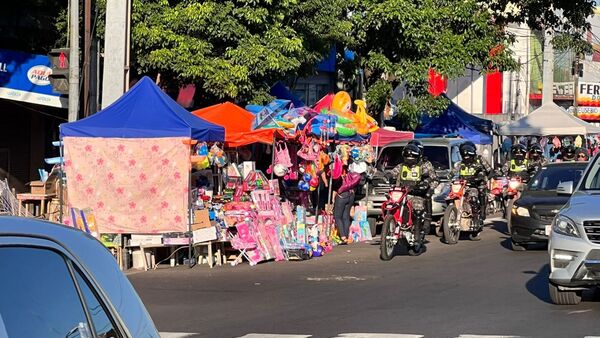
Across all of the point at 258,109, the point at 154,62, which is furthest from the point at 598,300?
the point at 154,62

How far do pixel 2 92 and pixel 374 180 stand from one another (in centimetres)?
822

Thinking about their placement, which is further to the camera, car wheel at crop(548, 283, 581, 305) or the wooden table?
the wooden table

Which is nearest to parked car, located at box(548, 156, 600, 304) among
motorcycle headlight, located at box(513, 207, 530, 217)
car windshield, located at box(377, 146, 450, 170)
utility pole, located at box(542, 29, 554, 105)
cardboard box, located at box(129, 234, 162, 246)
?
motorcycle headlight, located at box(513, 207, 530, 217)

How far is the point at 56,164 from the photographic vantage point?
760 inches

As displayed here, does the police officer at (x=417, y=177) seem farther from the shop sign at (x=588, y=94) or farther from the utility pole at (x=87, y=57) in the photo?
the shop sign at (x=588, y=94)

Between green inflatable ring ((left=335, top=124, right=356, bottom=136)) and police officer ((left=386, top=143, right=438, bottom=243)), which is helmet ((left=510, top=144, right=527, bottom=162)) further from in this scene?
police officer ((left=386, top=143, right=438, bottom=243))

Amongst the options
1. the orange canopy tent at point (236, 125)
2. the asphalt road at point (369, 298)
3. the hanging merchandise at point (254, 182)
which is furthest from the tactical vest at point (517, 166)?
the hanging merchandise at point (254, 182)

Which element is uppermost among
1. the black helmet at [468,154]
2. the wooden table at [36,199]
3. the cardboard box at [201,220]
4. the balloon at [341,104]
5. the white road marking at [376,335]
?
the balloon at [341,104]

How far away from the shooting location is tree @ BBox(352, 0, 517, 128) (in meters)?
27.6

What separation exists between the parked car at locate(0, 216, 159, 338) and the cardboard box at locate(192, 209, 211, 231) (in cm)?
1351

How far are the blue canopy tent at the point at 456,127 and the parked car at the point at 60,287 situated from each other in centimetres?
2972

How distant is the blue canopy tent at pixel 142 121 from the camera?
17.2 m

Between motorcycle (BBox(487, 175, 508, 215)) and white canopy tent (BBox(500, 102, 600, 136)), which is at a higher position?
white canopy tent (BBox(500, 102, 600, 136))

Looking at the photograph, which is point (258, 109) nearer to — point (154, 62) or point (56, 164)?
point (154, 62)
